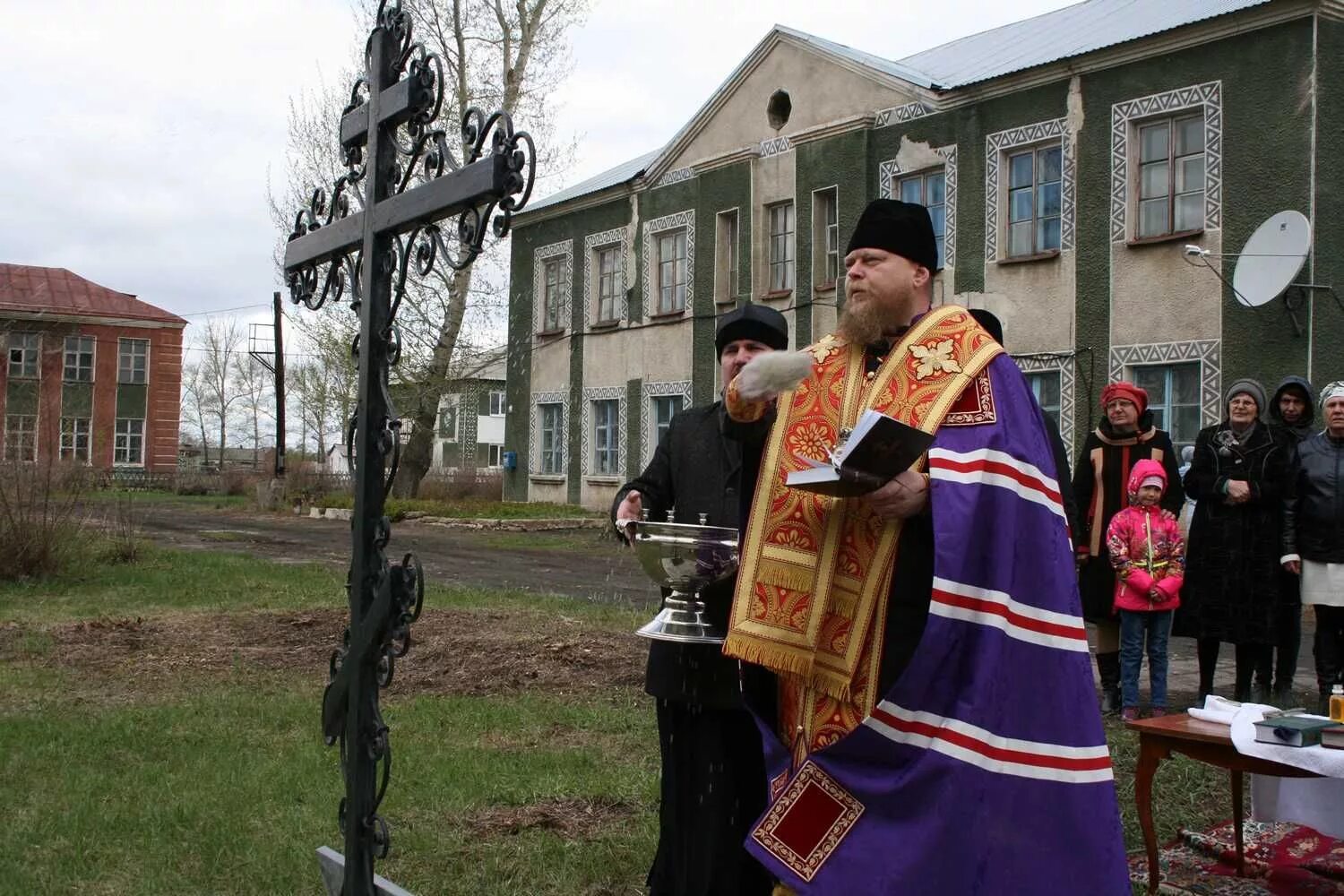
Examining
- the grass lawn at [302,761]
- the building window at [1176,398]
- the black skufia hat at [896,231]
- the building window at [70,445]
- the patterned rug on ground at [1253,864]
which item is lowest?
the patterned rug on ground at [1253,864]

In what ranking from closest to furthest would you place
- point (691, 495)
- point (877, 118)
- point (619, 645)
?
point (691, 495) → point (619, 645) → point (877, 118)

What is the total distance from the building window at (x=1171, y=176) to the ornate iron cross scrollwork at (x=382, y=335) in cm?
1532

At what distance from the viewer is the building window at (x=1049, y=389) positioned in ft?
61.3

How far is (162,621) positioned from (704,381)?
1540cm

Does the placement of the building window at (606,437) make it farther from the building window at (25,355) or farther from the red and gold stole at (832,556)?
the building window at (25,355)

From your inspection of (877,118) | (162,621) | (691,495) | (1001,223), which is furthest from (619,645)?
(877,118)

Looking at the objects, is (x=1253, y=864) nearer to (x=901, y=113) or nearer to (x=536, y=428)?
(x=901, y=113)

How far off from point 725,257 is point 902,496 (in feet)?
73.6

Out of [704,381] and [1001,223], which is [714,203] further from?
[1001,223]

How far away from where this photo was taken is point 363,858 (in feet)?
11.4

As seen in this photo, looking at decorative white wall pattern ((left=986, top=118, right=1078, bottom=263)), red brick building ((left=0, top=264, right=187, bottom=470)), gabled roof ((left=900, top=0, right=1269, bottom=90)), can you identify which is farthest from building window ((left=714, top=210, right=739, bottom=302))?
red brick building ((left=0, top=264, right=187, bottom=470))

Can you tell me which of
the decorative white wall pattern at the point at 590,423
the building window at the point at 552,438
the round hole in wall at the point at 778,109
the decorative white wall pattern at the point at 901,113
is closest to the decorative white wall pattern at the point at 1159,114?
the decorative white wall pattern at the point at 901,113

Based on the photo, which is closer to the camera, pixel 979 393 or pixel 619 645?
pixel 979 393

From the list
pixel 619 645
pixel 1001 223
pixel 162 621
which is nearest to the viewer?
pixel 619 645
